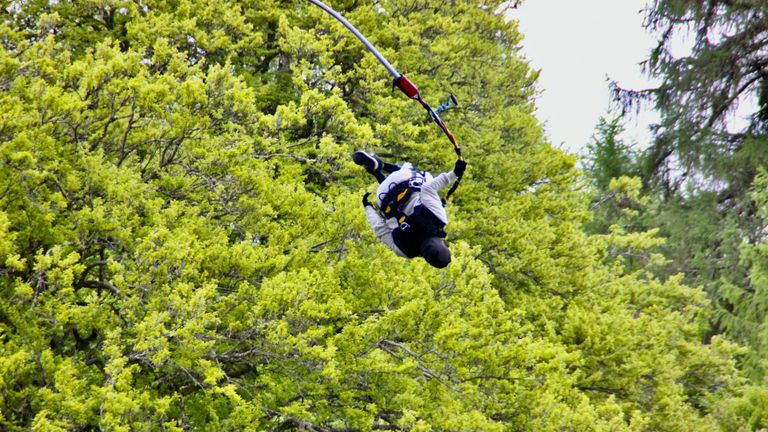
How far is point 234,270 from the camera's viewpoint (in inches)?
428

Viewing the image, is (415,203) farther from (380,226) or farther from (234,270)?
(234,270)

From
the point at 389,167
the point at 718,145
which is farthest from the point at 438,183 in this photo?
the point at 718,145

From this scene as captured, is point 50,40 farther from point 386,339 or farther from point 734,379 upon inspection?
point 734,379

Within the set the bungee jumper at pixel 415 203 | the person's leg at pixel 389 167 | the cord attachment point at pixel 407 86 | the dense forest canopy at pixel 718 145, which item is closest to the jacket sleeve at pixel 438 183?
the bungee jumper at pixel 415 203

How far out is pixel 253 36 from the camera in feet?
49.8

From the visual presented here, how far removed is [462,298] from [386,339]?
4.75ft

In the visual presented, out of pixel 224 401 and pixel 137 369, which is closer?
pixel 137 369

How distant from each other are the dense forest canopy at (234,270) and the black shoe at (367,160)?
205cm

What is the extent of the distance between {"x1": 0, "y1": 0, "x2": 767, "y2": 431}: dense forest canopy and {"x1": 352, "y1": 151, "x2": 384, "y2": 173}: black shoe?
80.9 inches

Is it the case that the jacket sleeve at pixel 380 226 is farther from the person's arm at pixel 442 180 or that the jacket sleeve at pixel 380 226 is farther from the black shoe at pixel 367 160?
the person's arm at pixel 442 180

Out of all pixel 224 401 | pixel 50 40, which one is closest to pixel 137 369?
pixel 224 401

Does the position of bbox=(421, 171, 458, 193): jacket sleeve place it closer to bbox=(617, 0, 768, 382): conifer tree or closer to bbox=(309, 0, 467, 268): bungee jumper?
bbox=(309, 0, 467, 268): bungee jumper

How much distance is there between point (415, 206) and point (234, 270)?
3.37 metres

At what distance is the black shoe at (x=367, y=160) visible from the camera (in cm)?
869
